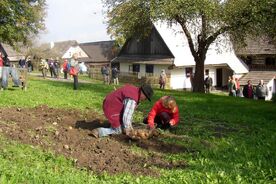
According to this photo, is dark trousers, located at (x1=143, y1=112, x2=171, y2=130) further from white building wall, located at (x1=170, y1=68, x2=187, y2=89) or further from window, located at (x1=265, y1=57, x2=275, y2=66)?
window, located at (x1=265, y1=57, x2=275, y2=66)

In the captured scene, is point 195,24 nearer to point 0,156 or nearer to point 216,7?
point 216,7

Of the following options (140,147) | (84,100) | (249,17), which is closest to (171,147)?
(140,147)

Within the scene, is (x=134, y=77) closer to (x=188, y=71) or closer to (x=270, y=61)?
(x=188, y=71)

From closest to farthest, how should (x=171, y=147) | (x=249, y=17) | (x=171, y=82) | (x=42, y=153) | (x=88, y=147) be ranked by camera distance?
(x=42, y=153) < (x=88, y=147) < (x=171, y=147) < (x=249, y=17) < (x=171, y=82)

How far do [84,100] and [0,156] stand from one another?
9477mm

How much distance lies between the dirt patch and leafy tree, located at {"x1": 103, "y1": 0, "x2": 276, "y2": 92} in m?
18.1

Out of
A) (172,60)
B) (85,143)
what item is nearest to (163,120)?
(85,143)

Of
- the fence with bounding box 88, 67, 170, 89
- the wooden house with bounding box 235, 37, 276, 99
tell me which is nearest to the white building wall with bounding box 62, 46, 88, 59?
the fence with bounding box 88, 67, 170, 89

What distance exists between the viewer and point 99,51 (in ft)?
289

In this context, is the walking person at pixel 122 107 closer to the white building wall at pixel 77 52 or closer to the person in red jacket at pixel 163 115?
the person in red jacket at pixel 163 115

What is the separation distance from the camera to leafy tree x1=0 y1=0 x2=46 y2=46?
38.0 meters

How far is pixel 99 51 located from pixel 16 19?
4956 centimetres

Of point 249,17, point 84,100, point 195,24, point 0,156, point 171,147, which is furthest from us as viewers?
point 195,24

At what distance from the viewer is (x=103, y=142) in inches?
337
